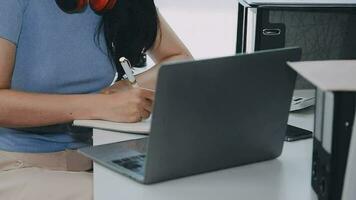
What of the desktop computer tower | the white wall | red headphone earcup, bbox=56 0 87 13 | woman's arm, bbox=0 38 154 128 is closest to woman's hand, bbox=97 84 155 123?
woman's arm, bbox=0 38 154 128

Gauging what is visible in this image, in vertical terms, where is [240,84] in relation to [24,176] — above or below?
above

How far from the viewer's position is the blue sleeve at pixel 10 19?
4.21 ft

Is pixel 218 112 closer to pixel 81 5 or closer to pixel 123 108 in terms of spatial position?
pixel 123 108

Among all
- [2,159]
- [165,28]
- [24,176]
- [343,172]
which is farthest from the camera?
[165,28]

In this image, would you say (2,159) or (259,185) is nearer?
(259,185)

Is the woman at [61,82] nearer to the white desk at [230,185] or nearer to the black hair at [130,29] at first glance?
the black hair at [130,29]

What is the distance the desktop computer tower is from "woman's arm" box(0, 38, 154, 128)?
1.03 feet

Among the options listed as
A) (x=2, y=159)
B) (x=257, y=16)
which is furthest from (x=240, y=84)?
(x=2, y=159)

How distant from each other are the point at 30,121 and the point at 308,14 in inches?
26.4

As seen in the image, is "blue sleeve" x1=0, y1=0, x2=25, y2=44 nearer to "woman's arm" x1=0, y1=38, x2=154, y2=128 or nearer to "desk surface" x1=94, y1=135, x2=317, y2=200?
"woman's arm" x1=0, y1=38, x2=154, y2=128

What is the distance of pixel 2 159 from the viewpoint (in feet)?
4.49

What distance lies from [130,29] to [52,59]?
0.25m

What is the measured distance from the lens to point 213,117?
970 millimetres

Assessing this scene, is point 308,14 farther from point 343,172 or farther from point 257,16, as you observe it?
point 343,172
